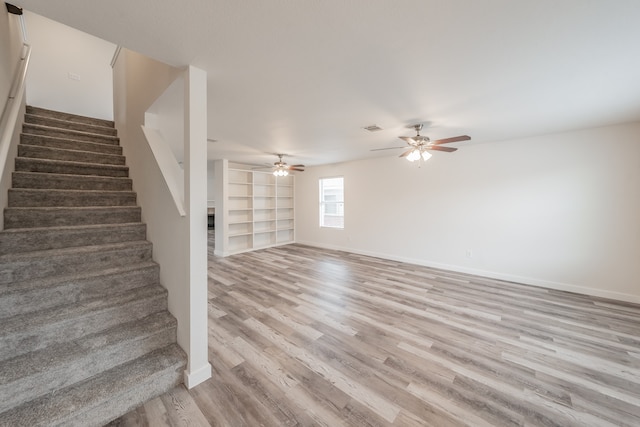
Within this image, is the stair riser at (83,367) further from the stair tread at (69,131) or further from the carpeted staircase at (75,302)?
the stair tread at (69,131)

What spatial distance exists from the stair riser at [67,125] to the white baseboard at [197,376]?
3.97 m

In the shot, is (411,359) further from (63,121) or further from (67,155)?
(63,121)

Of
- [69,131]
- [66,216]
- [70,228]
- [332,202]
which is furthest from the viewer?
[332,202]

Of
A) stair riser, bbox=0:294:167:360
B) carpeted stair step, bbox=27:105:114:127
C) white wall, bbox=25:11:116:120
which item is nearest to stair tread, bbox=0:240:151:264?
stair riser, bbox=0:294:167:360

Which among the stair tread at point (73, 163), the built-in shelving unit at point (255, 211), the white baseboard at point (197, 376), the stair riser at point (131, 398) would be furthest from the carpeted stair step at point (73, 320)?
the built-in shelving unit at point (255, 211)

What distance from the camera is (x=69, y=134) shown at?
10.7 feet

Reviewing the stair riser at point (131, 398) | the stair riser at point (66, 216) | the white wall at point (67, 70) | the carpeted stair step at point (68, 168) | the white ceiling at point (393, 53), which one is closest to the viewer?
the white ceiling at point (393, 53)

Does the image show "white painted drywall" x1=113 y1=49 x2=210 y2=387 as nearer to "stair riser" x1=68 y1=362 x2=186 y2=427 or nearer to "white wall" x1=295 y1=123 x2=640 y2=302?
"stair riser" x1=68 y1=362 x2=186 y2=427

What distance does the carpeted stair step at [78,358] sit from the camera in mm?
1396

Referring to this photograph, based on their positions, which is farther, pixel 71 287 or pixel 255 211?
pixel 255 211

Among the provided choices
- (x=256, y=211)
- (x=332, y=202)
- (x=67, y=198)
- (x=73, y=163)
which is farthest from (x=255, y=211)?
(x=67, y=198)

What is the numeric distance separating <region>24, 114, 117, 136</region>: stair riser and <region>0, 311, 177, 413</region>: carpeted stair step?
3.37 meters

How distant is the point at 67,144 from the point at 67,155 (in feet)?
0.85

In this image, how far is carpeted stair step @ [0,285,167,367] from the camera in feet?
5.08
